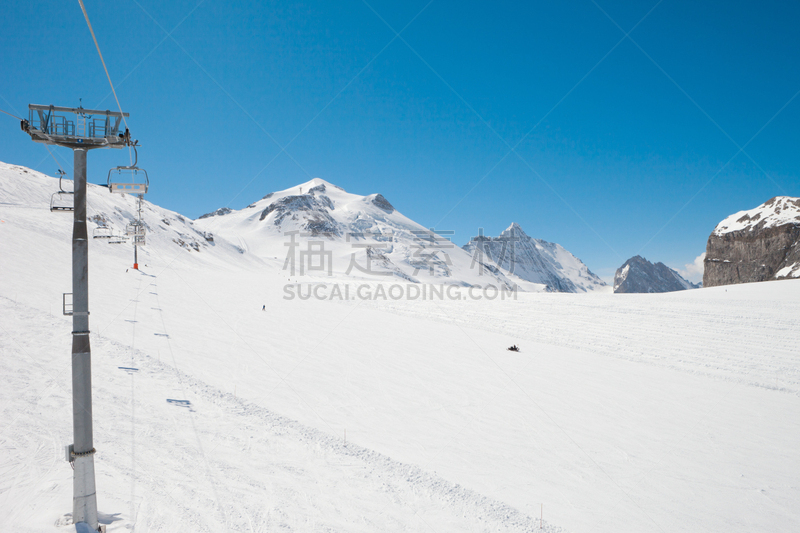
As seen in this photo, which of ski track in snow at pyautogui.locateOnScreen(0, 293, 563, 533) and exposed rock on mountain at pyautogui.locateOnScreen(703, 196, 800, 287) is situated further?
exposed rock on mountain at pyautogui.locateOnScreen(703, 196, 800, 287)

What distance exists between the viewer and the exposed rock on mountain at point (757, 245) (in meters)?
61.3

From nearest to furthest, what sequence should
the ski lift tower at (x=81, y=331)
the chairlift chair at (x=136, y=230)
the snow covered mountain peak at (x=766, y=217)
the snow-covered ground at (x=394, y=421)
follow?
the ski lift tower at (x=81, y=331)
the snow-covered ground at (x=394, y=421)
the chairlift chair at (x=136, y=230)
the snow covered mountain peak at (x=766, y=217)

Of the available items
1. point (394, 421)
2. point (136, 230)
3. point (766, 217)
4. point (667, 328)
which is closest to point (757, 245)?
point (766, 217)

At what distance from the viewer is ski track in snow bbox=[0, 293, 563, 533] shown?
7.25 meters

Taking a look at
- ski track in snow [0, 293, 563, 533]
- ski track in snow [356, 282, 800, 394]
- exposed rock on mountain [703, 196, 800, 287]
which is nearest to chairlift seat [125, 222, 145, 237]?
ski track in snow [356, 282, 800, 394]

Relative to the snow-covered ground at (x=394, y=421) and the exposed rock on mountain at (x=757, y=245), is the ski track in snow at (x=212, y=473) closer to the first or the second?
the snow-covered ground at (x=394, y=421)

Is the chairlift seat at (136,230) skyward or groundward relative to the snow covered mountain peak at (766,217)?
groundward

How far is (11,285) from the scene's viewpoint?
21391 mm

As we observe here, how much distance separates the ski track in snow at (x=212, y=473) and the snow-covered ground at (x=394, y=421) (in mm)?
53

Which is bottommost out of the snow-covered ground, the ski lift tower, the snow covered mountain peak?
the snow-covered ground

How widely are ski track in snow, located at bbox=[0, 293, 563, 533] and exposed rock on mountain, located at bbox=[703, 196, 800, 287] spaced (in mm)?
77587

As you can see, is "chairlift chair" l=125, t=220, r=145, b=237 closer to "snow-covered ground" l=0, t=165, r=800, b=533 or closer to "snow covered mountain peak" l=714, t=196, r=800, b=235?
"snow-covered ground" l=0, t=165, r=800, b=533

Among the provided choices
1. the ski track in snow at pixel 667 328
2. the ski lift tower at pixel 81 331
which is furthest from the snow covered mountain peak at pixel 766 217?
the ski lift tower at pixel 81 331

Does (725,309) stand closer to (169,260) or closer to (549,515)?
(549,515)
